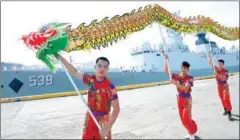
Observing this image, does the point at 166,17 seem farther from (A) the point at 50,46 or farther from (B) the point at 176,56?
(B) the point at 176,56

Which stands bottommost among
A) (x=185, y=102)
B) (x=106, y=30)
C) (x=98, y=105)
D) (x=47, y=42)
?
(x=185, y=102)

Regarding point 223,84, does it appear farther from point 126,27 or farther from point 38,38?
point 38,38

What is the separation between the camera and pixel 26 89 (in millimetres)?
30719

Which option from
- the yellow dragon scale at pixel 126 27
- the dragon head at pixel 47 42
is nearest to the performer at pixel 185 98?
the yellow dragon scale at pixel 126 27

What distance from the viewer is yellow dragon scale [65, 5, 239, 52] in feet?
16.2

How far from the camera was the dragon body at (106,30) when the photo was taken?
375 centimetres

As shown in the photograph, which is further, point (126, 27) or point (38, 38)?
point (126, 27)

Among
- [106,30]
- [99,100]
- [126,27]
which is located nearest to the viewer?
[99,100]

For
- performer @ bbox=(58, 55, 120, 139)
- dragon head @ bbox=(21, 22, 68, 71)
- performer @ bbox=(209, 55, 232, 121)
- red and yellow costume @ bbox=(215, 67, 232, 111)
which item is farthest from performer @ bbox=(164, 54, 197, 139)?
dragon head @ bbox=(21, 22, 68, 71)

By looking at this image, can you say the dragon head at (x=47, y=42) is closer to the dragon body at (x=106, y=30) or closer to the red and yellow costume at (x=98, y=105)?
the dragon body at (x=106, y=30)

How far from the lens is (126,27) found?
243 inches

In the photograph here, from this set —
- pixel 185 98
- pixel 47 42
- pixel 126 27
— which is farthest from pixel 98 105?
pixel 185 98

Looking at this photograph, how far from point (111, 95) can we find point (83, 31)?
1.84m

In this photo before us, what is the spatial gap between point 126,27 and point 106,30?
702 millimetres
